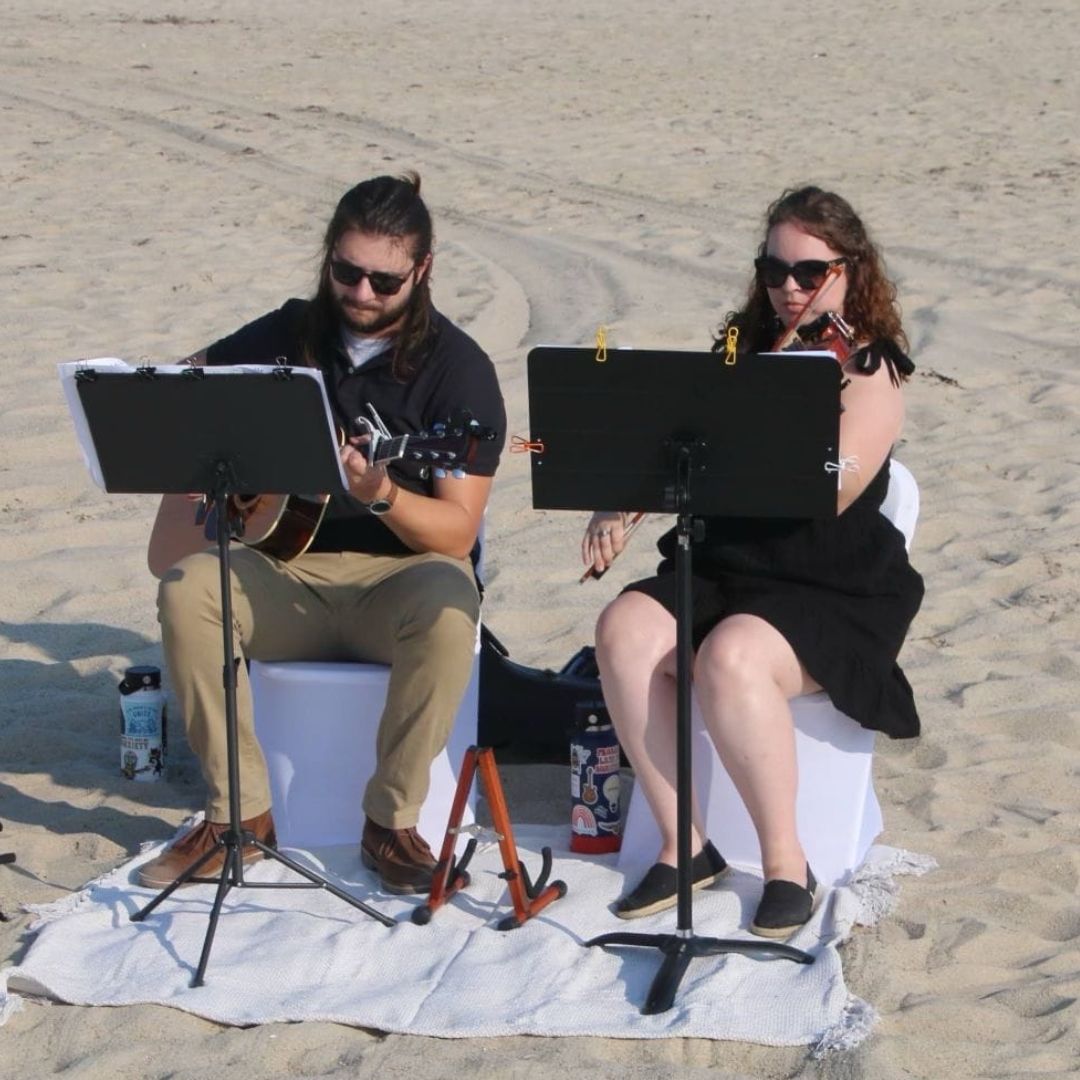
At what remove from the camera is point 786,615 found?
3.84m

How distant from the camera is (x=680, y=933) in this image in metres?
3.58

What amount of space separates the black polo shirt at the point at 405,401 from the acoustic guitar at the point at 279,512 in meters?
0.13

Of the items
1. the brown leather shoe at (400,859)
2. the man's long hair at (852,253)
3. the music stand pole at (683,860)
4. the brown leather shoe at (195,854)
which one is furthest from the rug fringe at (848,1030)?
the man's long hair at (852,253)

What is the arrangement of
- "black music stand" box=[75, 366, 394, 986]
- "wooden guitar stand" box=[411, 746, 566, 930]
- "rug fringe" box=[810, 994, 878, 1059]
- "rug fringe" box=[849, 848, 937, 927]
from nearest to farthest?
"rug fringe" box=[810, 994, 878, 1059]
"black music stand" box=[75, 366, 394, 986]
"wooden guitar stand" box=[411, 746, 566, 930]
"rug fringe" box=[849, 848, 937, 927]

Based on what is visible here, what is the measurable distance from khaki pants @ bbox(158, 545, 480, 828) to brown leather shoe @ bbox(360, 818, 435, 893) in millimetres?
24

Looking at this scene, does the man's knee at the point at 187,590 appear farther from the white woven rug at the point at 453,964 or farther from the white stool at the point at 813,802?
the white stool at the point at 813,802

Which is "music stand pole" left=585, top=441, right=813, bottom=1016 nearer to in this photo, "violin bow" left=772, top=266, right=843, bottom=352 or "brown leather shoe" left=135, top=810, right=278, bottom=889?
"violin bow" left=772, top=266, right=843, bottom=352

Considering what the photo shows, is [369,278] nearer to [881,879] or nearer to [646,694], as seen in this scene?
[646,694]

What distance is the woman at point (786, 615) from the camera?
375 cm

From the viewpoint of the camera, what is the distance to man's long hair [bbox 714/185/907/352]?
3.91 metres

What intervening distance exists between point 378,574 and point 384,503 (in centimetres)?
37

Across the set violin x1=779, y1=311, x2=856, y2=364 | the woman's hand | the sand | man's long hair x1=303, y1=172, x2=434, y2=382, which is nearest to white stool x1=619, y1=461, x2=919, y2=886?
the sand

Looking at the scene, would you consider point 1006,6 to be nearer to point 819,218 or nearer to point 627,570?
point 627,570

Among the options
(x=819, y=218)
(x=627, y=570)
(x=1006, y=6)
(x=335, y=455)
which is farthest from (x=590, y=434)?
(x=1006, y=6)
